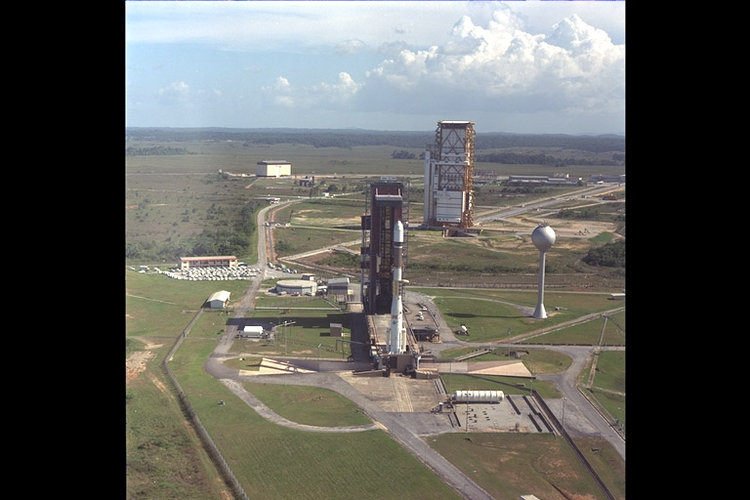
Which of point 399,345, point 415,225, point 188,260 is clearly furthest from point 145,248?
point 399,345

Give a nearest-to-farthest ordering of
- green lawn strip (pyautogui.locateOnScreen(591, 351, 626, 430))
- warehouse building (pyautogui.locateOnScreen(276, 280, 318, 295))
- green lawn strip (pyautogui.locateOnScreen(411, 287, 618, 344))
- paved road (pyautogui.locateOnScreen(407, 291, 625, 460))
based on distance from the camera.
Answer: paved road (pyautogui.locateOnScreen(407, 291, 625, 460)) → green lawn strip (pyautogui.locateOnScreen(591, 351, 626, 430)) → green lawn strip (pyautogui.locateOnScreen(411, 287, 618, 344)) → warehouse building (pyautogui.locateOnScreen(276, 280, 318, 295))

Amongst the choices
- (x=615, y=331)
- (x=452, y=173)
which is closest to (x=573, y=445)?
Result: (x=615, y=331)

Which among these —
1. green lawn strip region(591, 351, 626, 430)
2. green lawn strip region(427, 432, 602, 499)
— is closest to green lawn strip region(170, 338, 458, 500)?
green lawn strip region(427, 432, 602, 499)

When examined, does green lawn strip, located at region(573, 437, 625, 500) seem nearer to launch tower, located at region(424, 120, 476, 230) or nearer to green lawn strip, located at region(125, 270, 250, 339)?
green lawn strip, located at region(125, 270, 250, 339)

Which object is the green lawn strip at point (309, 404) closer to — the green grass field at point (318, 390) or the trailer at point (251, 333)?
the green grass field at point (318, 390)

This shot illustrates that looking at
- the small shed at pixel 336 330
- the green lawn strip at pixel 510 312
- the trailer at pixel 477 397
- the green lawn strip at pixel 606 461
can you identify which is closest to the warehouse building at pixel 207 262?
the green lawn strip at pixel 510 312
